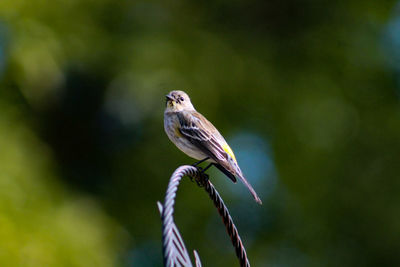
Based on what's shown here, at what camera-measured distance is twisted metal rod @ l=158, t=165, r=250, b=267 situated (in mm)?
2009

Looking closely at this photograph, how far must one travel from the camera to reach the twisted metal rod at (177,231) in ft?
6.59

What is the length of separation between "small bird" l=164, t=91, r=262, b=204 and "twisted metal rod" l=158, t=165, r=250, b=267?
1046 millimetres

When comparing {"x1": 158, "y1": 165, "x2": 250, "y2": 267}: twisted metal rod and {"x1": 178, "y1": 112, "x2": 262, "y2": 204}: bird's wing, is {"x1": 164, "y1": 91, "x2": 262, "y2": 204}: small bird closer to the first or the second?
{"x1": 178, "y1": 112, "x2": 262, "y2": 204}: bird's wing

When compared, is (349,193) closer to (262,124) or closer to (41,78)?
(262,124)

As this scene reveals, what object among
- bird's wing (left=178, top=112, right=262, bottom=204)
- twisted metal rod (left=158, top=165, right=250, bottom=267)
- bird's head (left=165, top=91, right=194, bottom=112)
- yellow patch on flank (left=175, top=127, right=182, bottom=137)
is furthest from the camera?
bird's head (left=165, top=91, right=194, bottom=112)

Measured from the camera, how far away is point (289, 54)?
22.5 ft

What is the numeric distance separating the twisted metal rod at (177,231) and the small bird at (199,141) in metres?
1.05

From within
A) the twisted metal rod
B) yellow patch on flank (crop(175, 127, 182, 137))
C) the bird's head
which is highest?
the bird's head

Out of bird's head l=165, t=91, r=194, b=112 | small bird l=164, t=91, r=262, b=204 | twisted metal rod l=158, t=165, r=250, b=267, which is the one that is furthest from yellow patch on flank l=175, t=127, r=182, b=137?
twisted metal rod l=158, t=165, r=250, b=267

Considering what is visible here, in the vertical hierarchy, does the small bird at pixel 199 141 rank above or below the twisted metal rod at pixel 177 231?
above

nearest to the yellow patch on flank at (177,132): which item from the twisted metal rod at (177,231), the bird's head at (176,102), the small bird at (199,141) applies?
the small bird at (199,141)

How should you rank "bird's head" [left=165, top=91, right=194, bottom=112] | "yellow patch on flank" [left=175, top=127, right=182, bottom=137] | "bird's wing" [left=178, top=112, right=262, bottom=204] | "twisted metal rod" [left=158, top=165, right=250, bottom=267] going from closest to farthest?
"twisted metal rod" [left=158, top=165, right=250, bottom=267]
"bird's wing" [left=178, top=112, right=262, bottom=204]
"yellow patch on flank" [left=175, top=127, right=182, bottom=137]
"bird's head" [left=165, top=91, right=194, bottom=112]

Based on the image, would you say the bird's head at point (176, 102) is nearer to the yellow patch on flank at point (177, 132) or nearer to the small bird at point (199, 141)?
the small bird at point (199, 141)

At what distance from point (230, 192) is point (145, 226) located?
0.86 m
